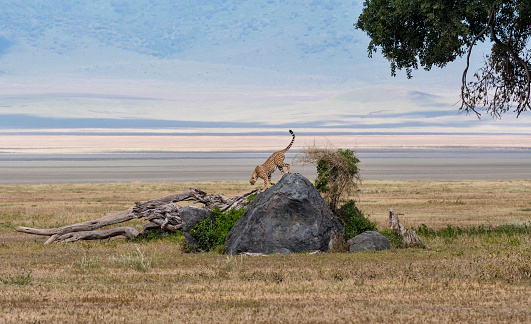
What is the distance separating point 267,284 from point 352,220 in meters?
8.53

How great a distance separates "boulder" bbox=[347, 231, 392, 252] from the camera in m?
22.5

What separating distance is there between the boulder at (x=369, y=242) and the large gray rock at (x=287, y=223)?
98cm

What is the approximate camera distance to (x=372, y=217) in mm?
36281

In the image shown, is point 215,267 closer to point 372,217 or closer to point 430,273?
point 430,273

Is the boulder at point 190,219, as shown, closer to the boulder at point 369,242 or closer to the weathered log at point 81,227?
the weathered log at point 81,227

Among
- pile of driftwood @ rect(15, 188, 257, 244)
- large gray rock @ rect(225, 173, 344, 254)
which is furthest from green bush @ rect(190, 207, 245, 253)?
pile of driftwood @ rect(15, 188, 257, 244)

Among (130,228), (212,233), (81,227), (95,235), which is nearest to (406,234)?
(212,233)

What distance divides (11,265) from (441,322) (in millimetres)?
12896

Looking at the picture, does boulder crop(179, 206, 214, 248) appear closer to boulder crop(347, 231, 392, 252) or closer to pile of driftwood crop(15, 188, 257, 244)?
pile of driftwood crop(15, 188, 257, 244)

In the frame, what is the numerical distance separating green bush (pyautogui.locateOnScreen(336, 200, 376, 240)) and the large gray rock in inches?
80.6

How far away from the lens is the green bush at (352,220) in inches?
950

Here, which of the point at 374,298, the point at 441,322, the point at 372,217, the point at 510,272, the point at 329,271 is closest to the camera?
the point at 441,322

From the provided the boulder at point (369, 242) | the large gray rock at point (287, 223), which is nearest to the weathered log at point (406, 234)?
the boulder at point (369, 242)

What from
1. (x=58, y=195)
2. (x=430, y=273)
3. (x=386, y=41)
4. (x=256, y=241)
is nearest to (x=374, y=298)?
(x=430, y=273)
